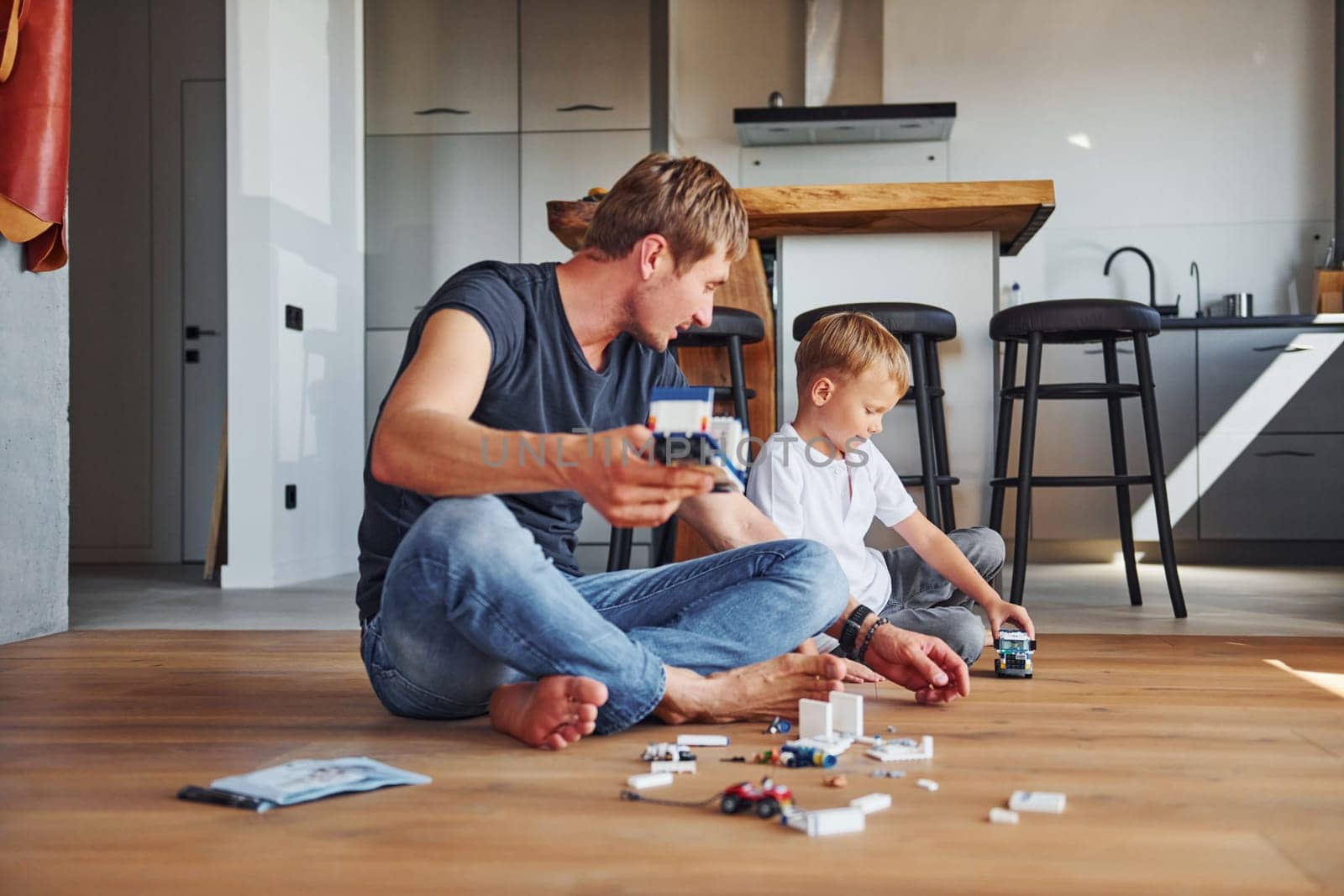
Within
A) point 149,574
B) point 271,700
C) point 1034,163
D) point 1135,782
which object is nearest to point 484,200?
point 149,574

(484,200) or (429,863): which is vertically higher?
(484,200)

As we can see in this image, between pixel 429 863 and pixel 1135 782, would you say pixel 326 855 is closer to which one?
pixel 429 863

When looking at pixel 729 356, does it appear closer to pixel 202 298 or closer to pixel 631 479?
pixel 631 479

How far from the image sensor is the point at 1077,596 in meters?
3.50

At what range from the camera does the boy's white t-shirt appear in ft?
6.76

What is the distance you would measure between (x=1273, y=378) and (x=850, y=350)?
3257mm

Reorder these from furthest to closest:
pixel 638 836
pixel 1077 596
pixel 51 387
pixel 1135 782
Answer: pixel 1077 596, pixel 51 387, pixel 1135 782, pixel 638 836

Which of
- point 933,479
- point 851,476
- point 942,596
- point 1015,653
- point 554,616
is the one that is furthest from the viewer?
point 933,479

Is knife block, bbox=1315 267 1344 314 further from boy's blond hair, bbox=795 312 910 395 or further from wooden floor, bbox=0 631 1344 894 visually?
boy's blond hair, bbox=795 312 910 395

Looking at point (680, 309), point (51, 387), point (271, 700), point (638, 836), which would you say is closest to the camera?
point (638, 836)

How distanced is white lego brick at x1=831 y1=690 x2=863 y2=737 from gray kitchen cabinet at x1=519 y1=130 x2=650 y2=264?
393cm

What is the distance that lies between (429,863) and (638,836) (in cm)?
19

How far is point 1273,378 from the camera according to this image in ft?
15.3

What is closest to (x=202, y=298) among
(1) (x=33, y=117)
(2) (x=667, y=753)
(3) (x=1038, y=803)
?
(1) (x=33, y=117)
